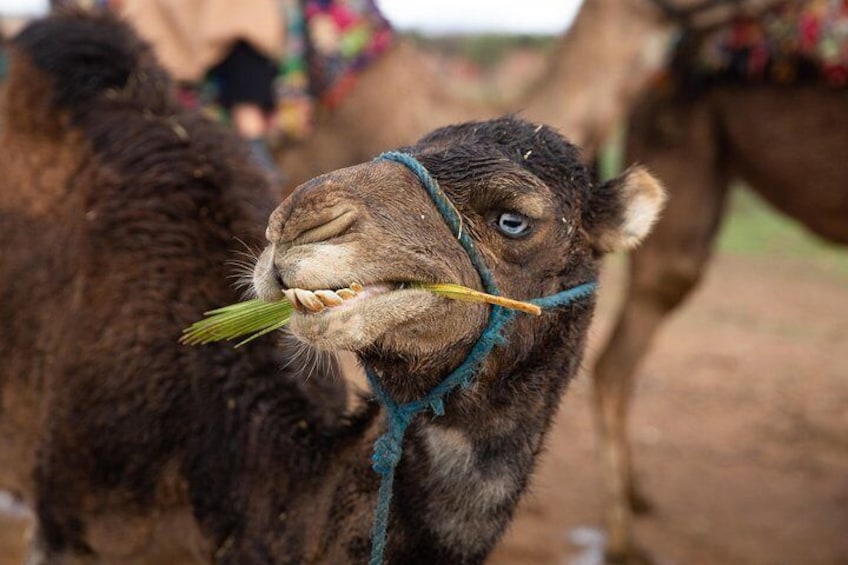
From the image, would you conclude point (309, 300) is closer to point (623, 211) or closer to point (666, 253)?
point (623, 211)

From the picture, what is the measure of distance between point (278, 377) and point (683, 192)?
3.22m

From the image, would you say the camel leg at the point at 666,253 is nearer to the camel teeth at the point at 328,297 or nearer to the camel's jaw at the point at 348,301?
the camel's jaw at the point at 348,301

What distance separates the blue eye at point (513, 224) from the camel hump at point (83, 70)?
4.70 ft

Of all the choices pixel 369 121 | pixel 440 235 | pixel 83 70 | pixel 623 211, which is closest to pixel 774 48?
pixel 369 121

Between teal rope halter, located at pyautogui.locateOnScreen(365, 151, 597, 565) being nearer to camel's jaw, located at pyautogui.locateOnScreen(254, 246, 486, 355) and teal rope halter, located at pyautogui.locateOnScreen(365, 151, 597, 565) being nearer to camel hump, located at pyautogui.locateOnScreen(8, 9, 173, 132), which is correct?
camel's jaw, located at pyautogui.locateOnScreen(254, 246, 486, 355)

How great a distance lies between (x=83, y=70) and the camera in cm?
316

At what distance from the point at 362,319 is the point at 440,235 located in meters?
0.26

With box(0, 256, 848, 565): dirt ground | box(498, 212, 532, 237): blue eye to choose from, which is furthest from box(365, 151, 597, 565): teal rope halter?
box(0, 256, 848, 565): dirt ground

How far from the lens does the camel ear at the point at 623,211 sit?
7.95 ft

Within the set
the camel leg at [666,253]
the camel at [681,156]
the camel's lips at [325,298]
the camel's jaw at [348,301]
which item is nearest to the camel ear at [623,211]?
the camel's jaw at [348,301]

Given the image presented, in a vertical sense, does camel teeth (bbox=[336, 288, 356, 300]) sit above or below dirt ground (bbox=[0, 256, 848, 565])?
above

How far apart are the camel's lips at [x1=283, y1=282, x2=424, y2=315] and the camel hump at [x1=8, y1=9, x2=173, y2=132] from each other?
1.53 meters

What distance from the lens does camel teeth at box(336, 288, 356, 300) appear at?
1808 mm

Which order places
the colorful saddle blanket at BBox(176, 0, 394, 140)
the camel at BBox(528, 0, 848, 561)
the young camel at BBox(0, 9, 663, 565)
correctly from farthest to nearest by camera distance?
the colorful saddle blanket at BBox(176, 0, 394, 140) < the camel at BBox(528, 0, 848, 561) < the young camel at BBox(0, 9, 663, 565)
